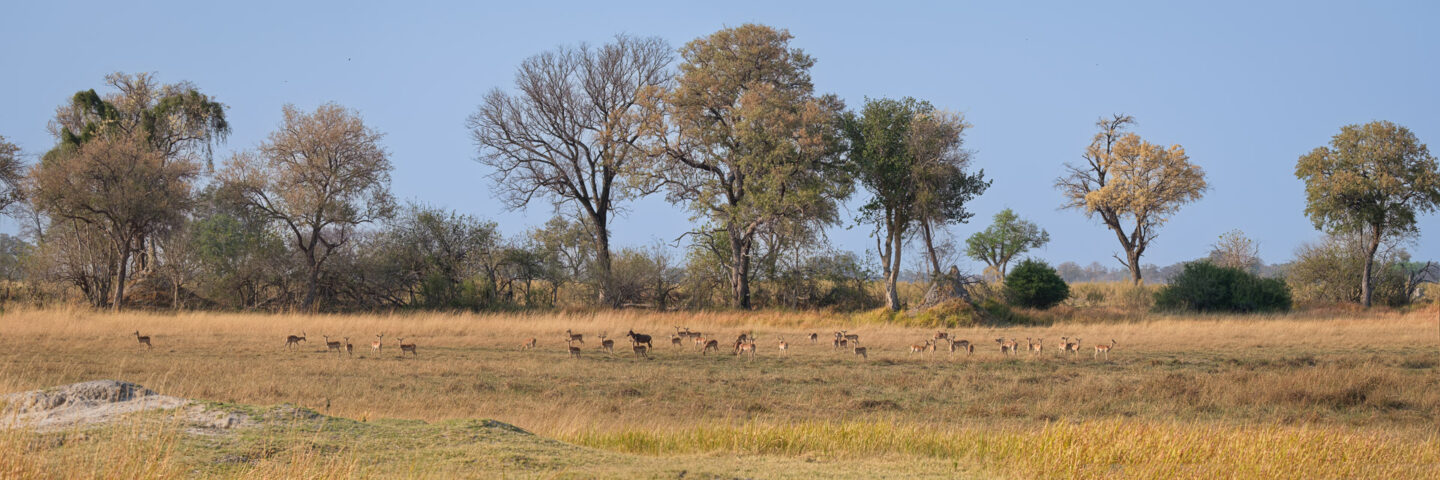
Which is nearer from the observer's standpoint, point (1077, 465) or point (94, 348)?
point (1077, 465)

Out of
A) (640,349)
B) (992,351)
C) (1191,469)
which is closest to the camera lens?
(1191,469)

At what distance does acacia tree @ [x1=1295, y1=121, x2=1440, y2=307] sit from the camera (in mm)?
40250

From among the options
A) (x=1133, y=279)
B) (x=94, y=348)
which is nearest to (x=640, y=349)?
(x=94, y=348)

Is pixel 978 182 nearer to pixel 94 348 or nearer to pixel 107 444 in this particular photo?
pixel 94 348

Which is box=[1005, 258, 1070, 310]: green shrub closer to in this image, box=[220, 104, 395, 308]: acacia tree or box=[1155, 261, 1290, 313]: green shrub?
box=[1155, 261, 1290, 313]: green shrub

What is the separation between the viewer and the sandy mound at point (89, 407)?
8234mm

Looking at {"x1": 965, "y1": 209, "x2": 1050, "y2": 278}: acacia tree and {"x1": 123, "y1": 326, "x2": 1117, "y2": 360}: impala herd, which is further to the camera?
{"x1": 965, "y1": 209, "x2": 1050, "y2": 278}: acacia tree

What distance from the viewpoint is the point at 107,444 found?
23.1 ft

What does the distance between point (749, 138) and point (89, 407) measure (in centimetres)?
2591

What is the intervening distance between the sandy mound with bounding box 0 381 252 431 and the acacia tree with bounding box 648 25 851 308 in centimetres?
2510

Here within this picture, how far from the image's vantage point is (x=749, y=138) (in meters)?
33.2

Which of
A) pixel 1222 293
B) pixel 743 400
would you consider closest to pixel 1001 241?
pixel 1222 293

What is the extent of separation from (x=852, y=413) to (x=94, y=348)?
53.7ft

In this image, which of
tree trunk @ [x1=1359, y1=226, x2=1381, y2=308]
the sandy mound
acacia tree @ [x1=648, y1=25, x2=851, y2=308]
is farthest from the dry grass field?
tree trunk @ [x1=1359, y1=226, x2=1381, y2=308]
